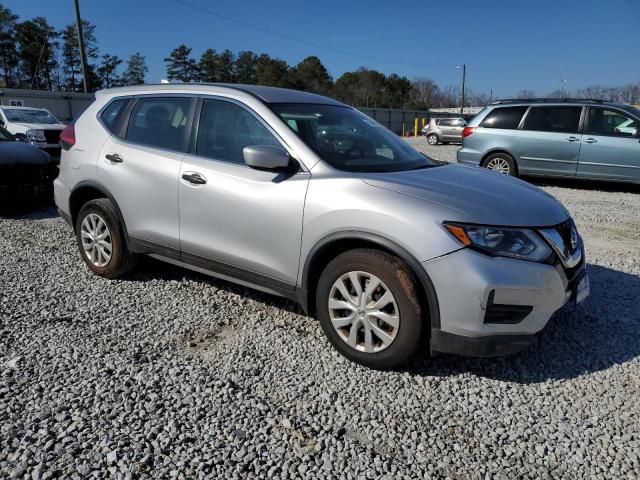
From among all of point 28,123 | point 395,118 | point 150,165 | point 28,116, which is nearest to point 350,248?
point 150,165

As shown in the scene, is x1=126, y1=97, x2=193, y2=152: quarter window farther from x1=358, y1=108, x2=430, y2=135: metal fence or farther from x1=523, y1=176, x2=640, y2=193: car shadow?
x1=358, y1=108, x2=430, y2=135: metal fence

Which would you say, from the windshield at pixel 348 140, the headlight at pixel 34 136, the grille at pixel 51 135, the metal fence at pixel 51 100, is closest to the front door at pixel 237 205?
the windshield at pixel 348 140

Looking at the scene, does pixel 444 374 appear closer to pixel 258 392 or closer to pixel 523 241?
pixel 523 241

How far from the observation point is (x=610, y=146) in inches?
368

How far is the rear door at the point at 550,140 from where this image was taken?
9.72m

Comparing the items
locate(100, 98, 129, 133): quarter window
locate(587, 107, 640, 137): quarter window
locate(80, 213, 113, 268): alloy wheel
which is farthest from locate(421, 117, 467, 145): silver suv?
locate(80, 213, 113, 268): alloy wheel

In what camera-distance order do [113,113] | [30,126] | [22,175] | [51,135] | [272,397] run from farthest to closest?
1. [30,126]
2. [51,135]
3. [22,175]
4. [113,113]
5. [272,397]

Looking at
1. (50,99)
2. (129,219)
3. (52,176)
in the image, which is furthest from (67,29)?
(129,219)

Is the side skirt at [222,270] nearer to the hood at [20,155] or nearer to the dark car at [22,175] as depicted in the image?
the dark car at [22,175]

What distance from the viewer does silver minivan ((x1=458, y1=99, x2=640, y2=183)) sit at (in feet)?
30.6

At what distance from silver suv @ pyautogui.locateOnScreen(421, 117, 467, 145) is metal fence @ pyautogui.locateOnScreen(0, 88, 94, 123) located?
17.4 m

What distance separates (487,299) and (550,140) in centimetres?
833

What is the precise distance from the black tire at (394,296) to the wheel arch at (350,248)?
54mm

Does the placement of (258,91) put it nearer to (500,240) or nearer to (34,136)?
(500,240)
